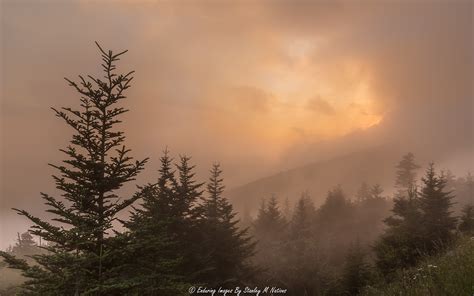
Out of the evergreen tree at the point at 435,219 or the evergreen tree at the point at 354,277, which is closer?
the evergreen tree at the point at 354,277

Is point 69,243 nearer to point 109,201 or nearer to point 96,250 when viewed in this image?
point 96,250

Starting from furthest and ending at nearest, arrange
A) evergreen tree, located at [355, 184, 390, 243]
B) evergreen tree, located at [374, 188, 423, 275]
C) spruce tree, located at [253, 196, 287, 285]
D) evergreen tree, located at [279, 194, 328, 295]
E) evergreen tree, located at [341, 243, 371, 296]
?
evergreen tree, located at [355, 184, 390, 243], spruce tree, located at [253, 196, 287, 285], evergreen tree, located at [279, 194, 328, 295], evergreen tree, located at [374, 188, 423, 275], evergreen tree, located at [341, 243, 371, 296]

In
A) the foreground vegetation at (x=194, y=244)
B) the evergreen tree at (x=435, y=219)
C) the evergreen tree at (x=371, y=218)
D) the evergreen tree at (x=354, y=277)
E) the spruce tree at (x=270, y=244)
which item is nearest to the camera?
the foreground vegetation at (x=194, y=244)

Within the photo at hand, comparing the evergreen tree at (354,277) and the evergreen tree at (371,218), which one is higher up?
the evergreen tree at (371,218)

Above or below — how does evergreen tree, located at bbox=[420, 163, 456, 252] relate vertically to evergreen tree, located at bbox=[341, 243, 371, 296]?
above

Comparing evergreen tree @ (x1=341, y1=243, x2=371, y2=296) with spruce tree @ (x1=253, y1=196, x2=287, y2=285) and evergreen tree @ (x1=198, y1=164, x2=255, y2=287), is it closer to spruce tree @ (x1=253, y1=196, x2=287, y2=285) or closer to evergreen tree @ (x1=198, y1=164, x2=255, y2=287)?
evergreen tree @ (x1=198, y1=164, x2=255, y2=287)

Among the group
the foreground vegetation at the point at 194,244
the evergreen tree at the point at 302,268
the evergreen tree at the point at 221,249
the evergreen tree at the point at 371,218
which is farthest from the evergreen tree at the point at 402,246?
the evergreen tree at the point at 371,218

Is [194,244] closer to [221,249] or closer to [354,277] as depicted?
[221,249]

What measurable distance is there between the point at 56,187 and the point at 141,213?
486 inches

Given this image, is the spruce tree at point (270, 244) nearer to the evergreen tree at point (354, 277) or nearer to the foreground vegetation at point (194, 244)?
the foreground vegetation at point (194, 244)

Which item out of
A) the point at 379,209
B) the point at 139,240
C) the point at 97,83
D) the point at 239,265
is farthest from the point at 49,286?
the point at 379,209

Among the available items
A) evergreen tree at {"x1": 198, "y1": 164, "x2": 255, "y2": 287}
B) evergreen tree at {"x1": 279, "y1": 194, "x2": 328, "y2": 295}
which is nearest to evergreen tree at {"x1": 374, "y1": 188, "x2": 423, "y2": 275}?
evergreen tree at {"x1": 279, "y1": 194, "x2": 328, "y2": 295}

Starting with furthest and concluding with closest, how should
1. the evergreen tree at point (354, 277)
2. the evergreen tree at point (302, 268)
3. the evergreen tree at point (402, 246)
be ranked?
1. the evergreen tree at point (302, 268)
2. the evergreen tree at point (402, 246)
3. the evergreen tree at point (354, 277)

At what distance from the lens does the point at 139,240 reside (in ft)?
31.1
